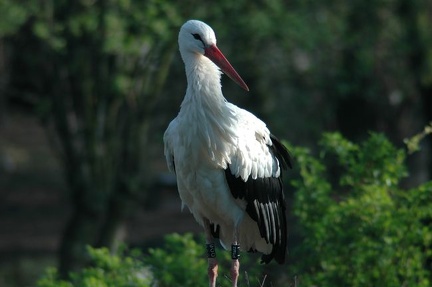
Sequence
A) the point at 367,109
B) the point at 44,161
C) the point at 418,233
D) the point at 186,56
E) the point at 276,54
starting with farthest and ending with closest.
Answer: the point at 44,161
the point at 367,109
the point at 276,54
the point at 418,233
the point at 186,56

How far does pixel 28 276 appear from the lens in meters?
18.8

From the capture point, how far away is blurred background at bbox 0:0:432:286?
49.4ft

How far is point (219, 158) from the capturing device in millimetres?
7195

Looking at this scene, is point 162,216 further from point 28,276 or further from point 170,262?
point 170,262

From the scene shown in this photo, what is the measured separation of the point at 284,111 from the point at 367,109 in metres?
1.89

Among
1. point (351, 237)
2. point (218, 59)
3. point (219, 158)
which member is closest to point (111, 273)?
point (351, 237)

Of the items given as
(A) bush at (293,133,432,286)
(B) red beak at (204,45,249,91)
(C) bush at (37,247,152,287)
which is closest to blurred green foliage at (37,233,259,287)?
(C) bush at (37,247,152,287)

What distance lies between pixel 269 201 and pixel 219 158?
2.07 ft

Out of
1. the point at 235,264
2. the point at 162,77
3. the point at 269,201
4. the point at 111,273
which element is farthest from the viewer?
the point at 162,77

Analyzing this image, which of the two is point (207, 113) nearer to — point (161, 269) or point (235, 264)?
point (235, 264)

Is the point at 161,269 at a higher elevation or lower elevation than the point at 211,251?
higher

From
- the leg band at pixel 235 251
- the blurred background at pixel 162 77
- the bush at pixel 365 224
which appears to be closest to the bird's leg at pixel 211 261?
the leg band at pixel 235 251

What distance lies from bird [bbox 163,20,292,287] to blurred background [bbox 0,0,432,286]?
6999 mm

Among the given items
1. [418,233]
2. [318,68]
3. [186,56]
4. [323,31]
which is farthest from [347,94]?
[186,56]
